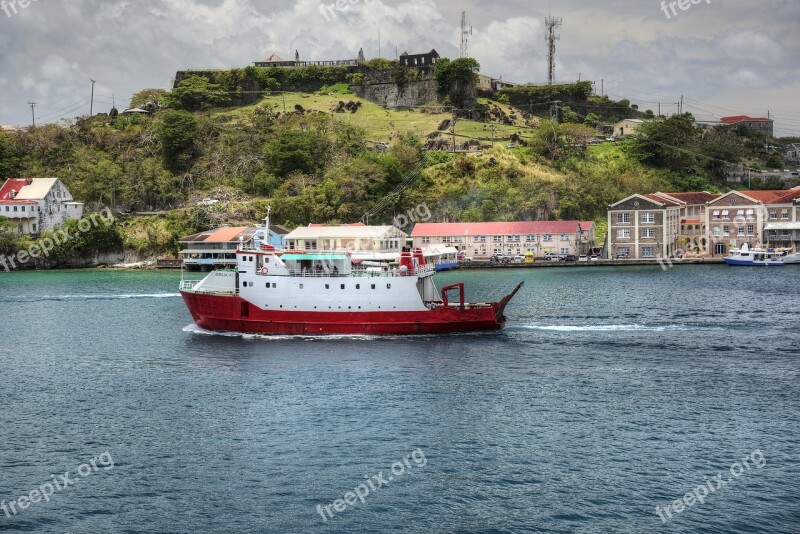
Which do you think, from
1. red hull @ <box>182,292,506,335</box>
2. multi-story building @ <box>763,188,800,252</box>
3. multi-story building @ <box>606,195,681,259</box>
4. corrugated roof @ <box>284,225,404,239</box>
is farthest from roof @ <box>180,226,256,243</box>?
multi-story building @ <box>763,188,800,252</box>

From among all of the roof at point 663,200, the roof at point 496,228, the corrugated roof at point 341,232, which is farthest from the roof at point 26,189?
the roof at point 663,200

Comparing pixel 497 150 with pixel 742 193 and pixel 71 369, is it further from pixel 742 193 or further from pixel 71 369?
pixel 71 369

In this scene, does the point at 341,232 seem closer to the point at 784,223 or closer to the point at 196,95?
the point at 784,223

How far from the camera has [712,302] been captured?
5900 centimetres

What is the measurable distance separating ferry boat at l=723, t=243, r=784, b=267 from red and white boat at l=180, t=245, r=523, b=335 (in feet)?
171

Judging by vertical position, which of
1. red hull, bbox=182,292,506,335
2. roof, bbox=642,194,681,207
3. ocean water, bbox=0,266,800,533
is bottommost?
ocean water, bbox=0,266,800,533

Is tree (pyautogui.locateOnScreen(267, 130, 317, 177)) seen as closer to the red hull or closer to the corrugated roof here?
the corrugated roof

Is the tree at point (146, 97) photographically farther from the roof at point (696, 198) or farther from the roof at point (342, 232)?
the roof at point (696, 198)

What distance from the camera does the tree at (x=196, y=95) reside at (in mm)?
136500

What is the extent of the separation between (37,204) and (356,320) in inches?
3019

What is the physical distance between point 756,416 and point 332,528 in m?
17.1

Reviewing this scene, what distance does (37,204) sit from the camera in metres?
109

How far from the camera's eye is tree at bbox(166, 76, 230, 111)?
448ft

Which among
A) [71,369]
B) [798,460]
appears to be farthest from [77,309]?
[798,460]
